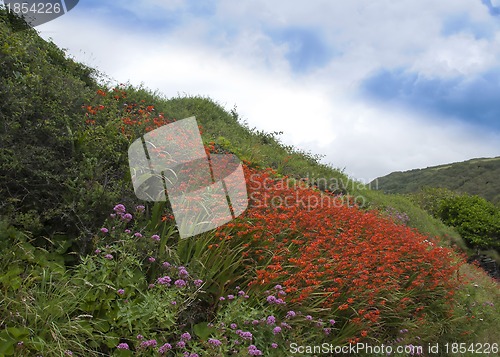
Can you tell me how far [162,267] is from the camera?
13.4 feet

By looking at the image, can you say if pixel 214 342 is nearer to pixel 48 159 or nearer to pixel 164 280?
pixel 164 280

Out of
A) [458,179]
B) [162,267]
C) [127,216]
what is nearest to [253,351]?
[162,267]

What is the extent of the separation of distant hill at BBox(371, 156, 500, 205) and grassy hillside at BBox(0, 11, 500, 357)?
3325 centimetres

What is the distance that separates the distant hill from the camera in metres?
40.5

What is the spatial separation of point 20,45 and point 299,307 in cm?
491

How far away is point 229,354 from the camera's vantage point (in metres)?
3.64

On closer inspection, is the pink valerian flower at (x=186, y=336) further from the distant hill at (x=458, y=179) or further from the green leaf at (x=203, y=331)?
the distant hill at (x=458, y=179)

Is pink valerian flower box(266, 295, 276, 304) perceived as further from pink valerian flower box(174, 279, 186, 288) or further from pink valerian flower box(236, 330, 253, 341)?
pink valerian flower box(174, 279, 186, 288)

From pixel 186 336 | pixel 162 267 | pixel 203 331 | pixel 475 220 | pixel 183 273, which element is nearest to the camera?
pixel 186 336

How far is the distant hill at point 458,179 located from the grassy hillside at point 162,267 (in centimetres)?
3325

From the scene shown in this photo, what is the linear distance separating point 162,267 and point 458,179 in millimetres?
45507

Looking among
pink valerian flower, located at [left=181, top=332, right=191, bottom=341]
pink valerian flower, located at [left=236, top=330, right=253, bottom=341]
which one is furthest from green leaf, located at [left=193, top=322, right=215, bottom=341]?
pink valerian flower, located at [left=236, top=330, right=253, bottom=341]

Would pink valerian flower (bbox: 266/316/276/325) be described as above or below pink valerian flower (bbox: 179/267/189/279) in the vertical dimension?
below

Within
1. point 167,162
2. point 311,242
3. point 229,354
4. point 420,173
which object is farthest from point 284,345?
point 420,173
